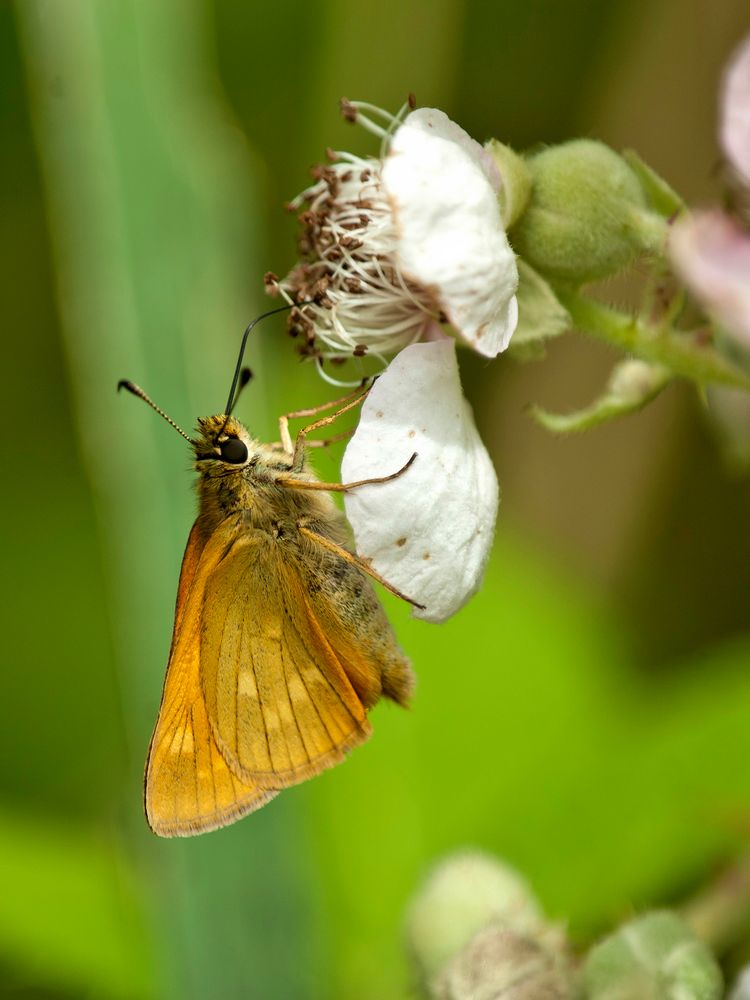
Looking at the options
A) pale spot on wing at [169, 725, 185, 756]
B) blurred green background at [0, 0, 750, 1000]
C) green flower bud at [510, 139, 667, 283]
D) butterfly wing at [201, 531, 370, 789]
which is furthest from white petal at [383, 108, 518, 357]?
blurred green background at [0, 0, 750, 1000]

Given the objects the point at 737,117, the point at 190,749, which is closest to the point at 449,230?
the point at 737,117

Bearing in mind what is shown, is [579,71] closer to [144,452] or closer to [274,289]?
[144,452]

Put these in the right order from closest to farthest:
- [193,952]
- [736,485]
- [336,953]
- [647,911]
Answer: [647,911] < [193,952] < [336,953] < [736,485]

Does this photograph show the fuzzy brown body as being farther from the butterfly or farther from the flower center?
the flower center

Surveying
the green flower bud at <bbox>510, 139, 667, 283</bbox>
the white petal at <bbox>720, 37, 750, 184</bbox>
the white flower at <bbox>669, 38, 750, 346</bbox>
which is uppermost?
the white petal at <bbox>720, 37, 750, 184</bbox>

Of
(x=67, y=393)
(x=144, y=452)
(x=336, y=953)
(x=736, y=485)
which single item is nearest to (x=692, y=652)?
(x=736, y=485)

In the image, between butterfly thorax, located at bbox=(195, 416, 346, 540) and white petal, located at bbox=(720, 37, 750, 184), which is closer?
white petal, located at bbox=(720, 37, 750, 184)
